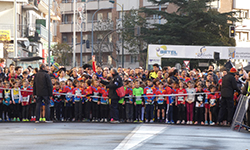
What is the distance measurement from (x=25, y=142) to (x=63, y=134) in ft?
6.37

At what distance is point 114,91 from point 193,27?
34.7 m

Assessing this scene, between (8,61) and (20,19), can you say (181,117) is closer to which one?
(8,61)

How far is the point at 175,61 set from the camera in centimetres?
5097

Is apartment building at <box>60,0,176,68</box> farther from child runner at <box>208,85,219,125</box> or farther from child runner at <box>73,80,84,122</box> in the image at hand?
child runner at <box>208,85,219,125</box>

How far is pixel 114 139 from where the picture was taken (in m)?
12.7

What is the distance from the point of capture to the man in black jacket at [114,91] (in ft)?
61.5

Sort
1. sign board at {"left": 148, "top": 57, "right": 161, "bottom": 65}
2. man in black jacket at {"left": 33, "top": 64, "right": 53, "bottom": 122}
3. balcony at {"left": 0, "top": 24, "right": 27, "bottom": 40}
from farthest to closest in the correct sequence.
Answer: balcony at {"left": 0, "top": 24, "right": 27, "bottom": 40} → sign board at {"left": 148, "top": 57, "right": 161, "bottom": 65} → man in black jacket at {"left": 33, "top": 64, "right": 53, "bottom": 122}

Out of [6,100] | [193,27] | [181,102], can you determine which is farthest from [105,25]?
[181,102]

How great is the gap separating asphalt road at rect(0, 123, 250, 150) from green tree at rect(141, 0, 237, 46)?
36.1m

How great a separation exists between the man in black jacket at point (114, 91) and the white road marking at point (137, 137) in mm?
2934

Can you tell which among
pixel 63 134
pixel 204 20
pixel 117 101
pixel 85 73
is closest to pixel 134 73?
pixel 85 73

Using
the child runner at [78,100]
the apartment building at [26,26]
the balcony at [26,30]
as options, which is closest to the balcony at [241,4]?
the apartment building at [26,26]

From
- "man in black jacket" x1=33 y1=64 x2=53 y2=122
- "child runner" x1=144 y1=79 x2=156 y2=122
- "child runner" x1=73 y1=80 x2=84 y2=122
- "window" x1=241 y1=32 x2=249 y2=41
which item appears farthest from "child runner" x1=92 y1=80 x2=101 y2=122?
"window" x1=241 y1=32 x2=249 y2=41

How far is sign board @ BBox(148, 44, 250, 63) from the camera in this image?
2755cm
